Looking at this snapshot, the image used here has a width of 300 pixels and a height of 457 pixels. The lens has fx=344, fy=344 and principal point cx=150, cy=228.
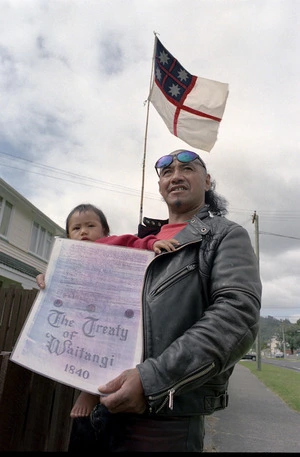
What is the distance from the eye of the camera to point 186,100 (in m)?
7.26

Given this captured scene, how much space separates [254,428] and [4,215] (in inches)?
563

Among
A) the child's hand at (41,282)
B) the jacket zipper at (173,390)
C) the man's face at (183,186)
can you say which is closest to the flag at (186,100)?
the man's face at (183,186)

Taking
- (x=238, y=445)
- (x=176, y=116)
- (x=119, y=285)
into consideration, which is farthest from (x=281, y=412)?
(x=119, y=285)

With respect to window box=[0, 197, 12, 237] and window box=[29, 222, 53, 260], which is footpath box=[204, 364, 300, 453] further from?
window box=[29, 222, 53, 260]

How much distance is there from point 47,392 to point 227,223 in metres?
1.47

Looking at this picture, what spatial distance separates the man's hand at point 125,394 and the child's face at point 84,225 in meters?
1.26

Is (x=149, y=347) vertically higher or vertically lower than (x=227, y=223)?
lower

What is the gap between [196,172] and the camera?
2.19 metres

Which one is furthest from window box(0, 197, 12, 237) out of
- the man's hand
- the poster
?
the man's hand

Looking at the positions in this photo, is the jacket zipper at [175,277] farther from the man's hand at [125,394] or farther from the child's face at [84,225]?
the child's face at [84,225]

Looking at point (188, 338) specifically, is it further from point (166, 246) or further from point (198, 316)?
point (166, 246)

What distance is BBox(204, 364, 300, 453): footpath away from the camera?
4.94 m

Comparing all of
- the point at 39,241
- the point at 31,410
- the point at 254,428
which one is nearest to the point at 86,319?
the point at 31,410

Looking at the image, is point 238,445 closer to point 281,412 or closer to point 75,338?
point 281,412
